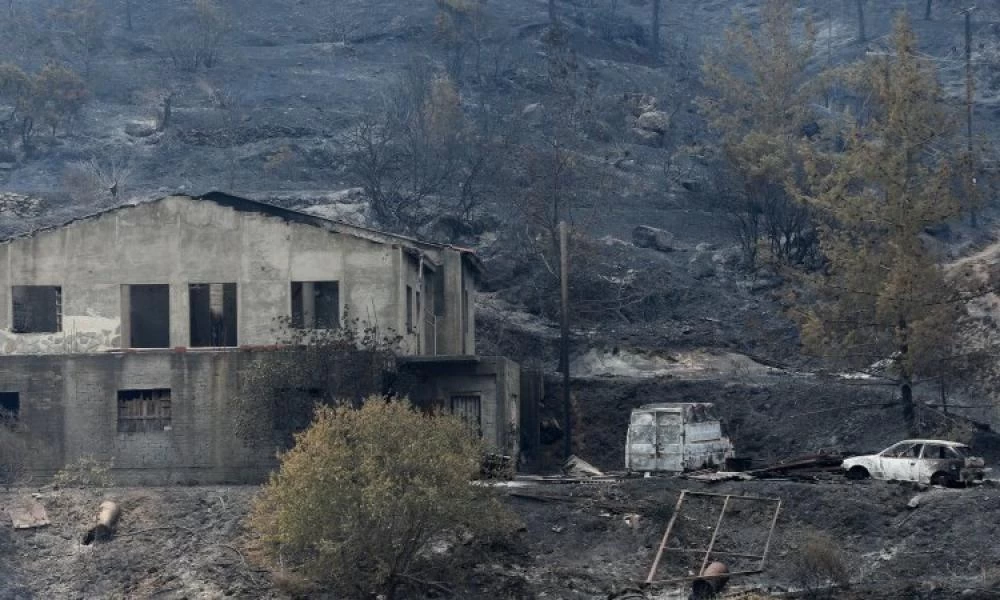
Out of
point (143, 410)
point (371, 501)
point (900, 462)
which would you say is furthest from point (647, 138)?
point (371, 501)

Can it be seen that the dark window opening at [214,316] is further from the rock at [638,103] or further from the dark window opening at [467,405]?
the rock at [638,103]

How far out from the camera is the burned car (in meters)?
35.9

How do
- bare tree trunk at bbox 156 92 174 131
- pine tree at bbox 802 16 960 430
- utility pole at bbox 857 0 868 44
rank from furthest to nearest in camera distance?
utility pole at bbox 857 0 868 44 → bare tree trunk at bbox 156 92 174 131 → pine tree at bbox 802 16 960 430

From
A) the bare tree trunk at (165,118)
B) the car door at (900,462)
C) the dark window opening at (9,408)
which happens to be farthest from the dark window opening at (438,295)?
the bare tree trunk at (165,118)

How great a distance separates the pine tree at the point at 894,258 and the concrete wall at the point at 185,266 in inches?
481

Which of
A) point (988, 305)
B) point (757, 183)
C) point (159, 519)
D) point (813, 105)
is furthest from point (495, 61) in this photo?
point (159, 519)

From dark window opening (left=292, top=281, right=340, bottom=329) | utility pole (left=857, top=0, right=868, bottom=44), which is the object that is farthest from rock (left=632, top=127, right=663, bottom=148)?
dark window opening (left=292, top=281, right=340, bottom=329)

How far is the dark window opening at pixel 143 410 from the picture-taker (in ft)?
139

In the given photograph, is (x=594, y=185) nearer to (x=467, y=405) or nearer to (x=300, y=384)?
(x=467, y=405)

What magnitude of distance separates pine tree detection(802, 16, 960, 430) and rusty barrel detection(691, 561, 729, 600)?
12.6 m

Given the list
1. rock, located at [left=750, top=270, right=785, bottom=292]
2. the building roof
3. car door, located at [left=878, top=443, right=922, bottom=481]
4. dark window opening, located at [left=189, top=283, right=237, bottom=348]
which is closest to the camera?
car door, located at [left=878, top=443, right=922, bottom=481]

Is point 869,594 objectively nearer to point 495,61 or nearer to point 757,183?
point 757,183

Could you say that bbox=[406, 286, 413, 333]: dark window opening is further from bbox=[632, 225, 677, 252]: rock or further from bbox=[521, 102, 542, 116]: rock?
bbox=[521, 102, 542, 116]: rock

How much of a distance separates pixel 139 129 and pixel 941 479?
5670 cm
